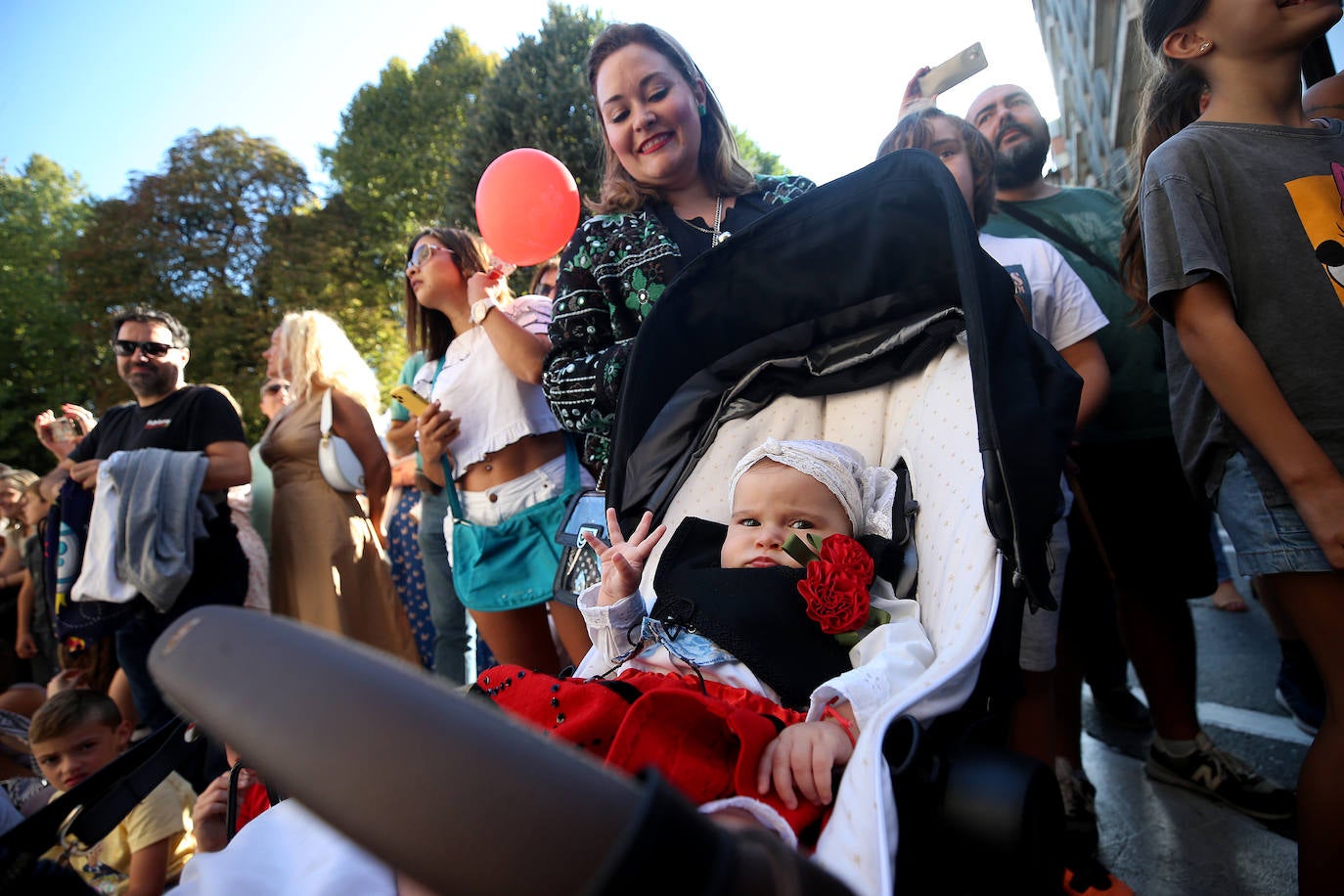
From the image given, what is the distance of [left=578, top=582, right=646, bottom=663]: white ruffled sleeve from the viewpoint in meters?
1.72

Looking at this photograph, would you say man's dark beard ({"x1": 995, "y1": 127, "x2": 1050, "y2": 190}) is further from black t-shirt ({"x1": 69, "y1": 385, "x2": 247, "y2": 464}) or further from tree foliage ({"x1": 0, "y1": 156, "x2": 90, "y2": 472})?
tree foliage ({"x1": 0, "y1": 156, "x2": 90, "y2": 472})

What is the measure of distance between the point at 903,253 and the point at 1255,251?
29.7 inches

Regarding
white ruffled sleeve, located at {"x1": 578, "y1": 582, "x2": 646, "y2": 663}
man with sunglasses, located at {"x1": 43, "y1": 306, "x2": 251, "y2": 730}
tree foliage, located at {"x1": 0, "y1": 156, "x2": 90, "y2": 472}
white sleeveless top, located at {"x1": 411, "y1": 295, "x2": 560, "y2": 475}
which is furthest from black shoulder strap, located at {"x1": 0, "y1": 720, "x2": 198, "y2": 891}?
tree foliage, located at {"x1": 0, "y1": 156, "x2": 90, "y2": 472}

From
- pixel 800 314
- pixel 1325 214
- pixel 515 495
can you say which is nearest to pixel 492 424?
pixel 515 495

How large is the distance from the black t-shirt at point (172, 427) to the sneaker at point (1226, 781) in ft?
13.9

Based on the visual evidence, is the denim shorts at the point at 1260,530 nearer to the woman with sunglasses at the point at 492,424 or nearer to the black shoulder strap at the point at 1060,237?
the black shoulder strap at the point at 1060,237

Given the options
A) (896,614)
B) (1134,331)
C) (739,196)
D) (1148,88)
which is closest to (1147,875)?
(896,614)

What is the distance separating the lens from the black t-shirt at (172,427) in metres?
3.72

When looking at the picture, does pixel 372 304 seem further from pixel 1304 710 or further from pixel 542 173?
pixel 1304 710

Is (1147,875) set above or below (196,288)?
below

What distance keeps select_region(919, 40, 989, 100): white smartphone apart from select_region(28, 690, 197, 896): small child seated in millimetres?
3374

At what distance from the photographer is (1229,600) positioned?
450cm

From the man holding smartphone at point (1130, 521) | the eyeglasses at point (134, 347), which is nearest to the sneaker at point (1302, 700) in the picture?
the man holding smartphone at point (1130, 521)

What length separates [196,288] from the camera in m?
15.0
